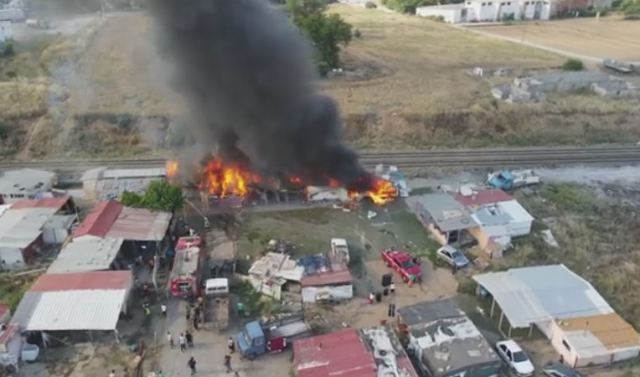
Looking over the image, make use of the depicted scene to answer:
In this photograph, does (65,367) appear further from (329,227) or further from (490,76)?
(490,76)

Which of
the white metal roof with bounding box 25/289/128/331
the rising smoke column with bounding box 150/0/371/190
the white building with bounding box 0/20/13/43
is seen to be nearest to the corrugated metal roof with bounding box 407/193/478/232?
the rising smoke column with bounding box 150/0/371/190

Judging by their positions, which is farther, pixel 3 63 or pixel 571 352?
pixel 3 63

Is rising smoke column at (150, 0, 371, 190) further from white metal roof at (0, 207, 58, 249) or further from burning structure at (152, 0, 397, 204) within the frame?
white metal roof at (0, 207, 58, 249)

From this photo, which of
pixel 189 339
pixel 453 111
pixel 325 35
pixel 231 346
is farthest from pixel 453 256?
pixel 325 35

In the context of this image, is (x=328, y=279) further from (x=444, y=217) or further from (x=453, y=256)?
(x=444, y=217)

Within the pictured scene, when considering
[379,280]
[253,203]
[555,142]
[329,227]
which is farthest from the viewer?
[555,142]

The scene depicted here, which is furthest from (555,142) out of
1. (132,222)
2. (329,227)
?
(132,222)

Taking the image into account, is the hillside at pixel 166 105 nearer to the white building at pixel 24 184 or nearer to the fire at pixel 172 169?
the fire at pixel 172 169
